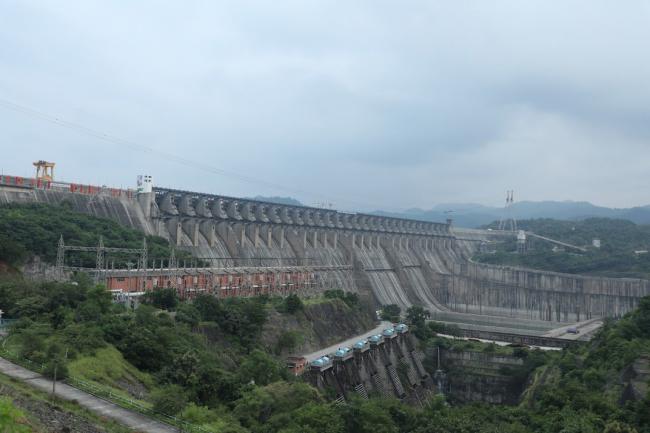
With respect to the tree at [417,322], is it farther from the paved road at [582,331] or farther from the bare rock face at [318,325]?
the paved road at [582,331]

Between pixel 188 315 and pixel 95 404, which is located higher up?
pixel 188 315

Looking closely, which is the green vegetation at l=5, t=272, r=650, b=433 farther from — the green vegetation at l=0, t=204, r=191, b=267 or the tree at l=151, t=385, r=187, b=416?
the green vegetation at l=0, t=204, r=191, b=267

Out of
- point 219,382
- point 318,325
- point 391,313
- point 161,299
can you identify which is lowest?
point 391,313

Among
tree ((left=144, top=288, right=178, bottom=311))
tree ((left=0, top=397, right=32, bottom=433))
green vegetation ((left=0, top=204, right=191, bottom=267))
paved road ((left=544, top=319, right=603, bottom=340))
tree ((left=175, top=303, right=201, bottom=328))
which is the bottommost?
paved road ((left=544, top=319, right=603, bottom=340))

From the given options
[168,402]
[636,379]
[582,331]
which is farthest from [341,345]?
[168,402]

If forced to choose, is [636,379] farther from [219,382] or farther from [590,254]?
[590,254]

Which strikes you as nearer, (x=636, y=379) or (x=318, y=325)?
(x=636, y=379)

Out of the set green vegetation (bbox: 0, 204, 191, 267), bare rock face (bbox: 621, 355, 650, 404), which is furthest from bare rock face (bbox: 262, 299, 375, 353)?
bare rock face (bbox: 621, 355, 650, 404)

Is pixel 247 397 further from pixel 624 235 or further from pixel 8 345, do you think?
pixel 624 235
